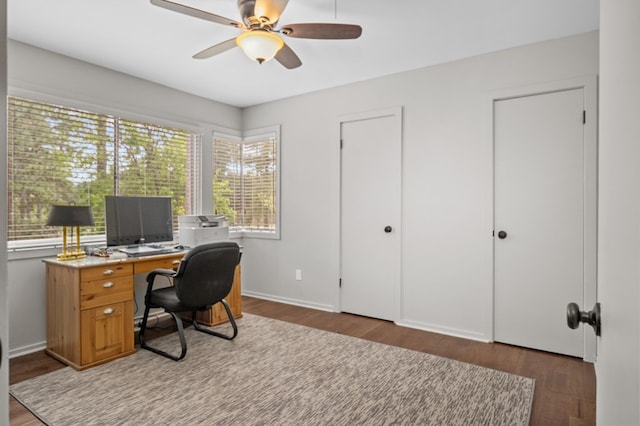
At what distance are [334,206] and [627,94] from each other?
3.65 m

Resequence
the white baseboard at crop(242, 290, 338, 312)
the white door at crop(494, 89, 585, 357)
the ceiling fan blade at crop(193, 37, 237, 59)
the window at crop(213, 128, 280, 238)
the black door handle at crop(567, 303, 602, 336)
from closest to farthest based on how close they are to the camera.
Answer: the black door handle at crop(567, 303, 602, 336) → the ceiling fan blade at crop(193, 37, 237, 59) → the white door at crop(494, 89, 585, 357) → the white baseboard at crop(242, 290, 338, 312) → the window at crop(213, 128, 280, 238)

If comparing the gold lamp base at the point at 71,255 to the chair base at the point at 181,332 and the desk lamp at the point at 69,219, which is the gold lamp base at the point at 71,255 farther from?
the chair base at the point at 181,332

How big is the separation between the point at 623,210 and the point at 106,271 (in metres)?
3.15

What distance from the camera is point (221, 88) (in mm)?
4164

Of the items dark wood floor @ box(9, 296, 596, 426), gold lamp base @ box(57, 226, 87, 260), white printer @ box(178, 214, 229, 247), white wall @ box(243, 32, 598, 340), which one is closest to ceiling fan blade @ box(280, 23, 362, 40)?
white wall @ box(243, 32, 598, 340)

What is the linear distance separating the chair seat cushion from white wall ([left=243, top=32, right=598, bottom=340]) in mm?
1756

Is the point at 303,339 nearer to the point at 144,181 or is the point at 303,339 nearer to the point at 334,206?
the point at 334,206

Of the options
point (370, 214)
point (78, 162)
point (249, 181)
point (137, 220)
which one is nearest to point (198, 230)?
point (137, 220)

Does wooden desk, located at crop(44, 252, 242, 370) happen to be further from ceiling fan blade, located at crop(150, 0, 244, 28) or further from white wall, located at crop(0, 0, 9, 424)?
white wall, located at crop(0, 0, 9, 424)

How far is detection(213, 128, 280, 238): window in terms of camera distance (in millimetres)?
4715

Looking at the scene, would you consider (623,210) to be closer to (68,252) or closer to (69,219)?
(69,219)

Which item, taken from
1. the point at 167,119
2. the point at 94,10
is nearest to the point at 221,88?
the point at 167,119

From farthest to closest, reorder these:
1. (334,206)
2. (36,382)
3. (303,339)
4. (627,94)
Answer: (334,206), (303,339), (36,382), (627,94)

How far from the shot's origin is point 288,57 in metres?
2.57
